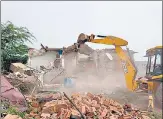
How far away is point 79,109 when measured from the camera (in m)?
6.66

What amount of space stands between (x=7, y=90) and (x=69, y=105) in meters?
1.54

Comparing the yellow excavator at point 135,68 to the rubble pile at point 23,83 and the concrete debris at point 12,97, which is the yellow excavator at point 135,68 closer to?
the rubble pile at point 23,83

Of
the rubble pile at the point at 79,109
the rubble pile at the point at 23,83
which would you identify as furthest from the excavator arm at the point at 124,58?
the rubble pile at the point at 23,83

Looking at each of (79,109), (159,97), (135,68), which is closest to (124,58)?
(135,68)

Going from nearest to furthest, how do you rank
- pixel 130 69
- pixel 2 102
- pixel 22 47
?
pixel 2 102 < pixel 130 69 < pixel 22 47

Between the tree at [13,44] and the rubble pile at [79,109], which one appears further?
the tree at [13,44]

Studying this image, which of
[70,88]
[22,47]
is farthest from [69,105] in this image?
[22,47]

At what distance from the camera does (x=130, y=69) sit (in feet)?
32.8

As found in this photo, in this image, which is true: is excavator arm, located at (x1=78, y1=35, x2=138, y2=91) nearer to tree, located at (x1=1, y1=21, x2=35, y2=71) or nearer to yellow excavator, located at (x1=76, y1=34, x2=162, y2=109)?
yellow excavator, located at (x1=76, y1=34, x2=162, y2=109)

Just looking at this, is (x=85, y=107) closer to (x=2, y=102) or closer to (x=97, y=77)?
(x=2, y=102)

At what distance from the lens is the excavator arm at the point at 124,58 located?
32.8 feet

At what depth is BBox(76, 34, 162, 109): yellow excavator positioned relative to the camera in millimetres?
9531

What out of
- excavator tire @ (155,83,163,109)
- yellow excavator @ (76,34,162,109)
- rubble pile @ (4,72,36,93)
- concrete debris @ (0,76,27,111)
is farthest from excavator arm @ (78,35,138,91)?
concrete debris @ (0,76,27,111)

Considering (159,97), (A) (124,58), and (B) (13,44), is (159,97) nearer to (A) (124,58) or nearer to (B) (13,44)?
(A) (124,58)
